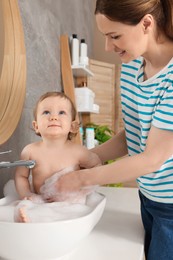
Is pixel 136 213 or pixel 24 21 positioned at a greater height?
pixel 24 21

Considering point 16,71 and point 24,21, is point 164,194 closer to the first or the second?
point 16,71

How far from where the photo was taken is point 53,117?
3.58 feet

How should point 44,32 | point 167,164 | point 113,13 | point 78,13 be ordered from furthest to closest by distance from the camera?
point 78,13, point 44,32, point 167,164, point 113,13

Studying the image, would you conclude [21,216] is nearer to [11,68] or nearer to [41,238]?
[41,238]

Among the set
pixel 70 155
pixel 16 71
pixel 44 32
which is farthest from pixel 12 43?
pixel 70 155

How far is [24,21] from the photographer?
153 centimetres

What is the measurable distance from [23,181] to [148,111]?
1.57ft

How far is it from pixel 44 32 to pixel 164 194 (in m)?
1.19

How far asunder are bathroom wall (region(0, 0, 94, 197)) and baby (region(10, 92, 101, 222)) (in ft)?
0.78

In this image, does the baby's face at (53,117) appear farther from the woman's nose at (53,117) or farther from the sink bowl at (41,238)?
the sink bowl at (41,238)

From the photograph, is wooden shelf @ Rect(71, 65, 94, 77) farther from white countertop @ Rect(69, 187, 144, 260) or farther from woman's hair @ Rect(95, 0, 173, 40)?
woman's hair @ Rect(95, 0, 173, 40)

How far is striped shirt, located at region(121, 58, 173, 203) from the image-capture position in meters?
0.96

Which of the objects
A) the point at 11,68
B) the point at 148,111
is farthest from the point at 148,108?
the point at 11,68

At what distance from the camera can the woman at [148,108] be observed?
0.95 metres
